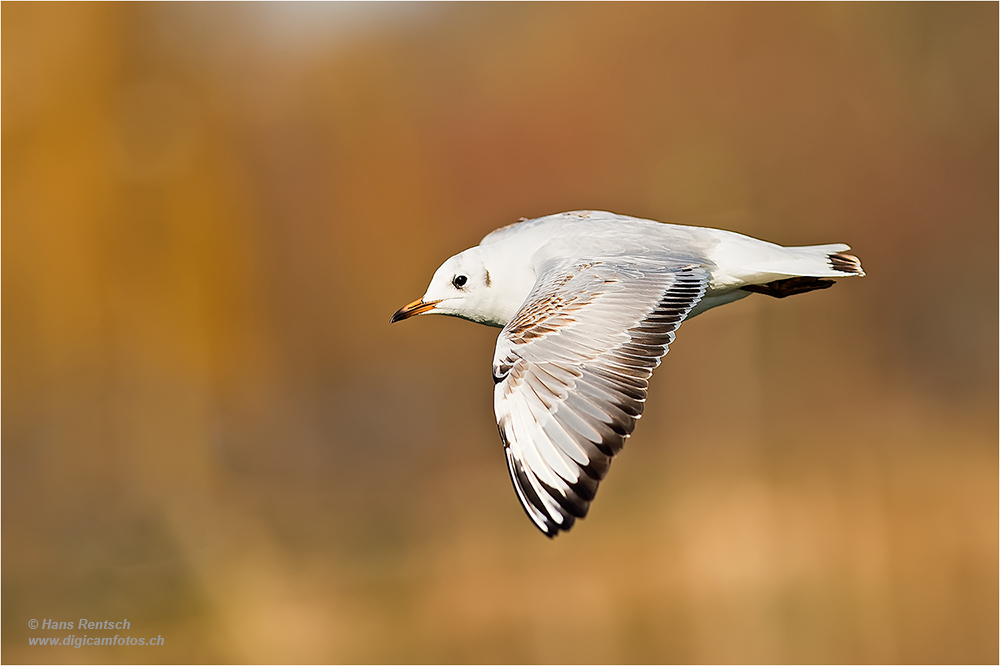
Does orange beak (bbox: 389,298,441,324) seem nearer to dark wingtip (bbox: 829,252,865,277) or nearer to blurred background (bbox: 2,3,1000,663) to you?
dark wingtip (bbox: 829,252,865,277)

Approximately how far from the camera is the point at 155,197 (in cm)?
903

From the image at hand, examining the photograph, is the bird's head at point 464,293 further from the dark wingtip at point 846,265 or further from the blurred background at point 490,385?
the blurred background at point 490,385

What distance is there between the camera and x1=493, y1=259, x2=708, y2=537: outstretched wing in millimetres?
1869

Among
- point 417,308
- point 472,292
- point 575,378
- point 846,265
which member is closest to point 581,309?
point 575,378

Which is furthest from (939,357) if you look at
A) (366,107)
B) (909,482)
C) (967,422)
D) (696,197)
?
(366,107)

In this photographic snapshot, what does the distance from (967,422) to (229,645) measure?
20.6ft

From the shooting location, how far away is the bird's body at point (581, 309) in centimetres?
189

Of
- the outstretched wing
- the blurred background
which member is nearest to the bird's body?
the outstretched wing

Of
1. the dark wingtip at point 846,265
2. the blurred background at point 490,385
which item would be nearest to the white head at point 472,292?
the dark wingtip at point 846,265

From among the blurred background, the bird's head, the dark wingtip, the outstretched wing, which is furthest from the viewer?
the blurred background

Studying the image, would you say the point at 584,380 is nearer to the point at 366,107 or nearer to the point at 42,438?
the point at 42,438

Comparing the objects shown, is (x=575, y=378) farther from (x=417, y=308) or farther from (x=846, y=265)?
(x=846, y=265)

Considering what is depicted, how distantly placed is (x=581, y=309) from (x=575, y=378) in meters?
0.20

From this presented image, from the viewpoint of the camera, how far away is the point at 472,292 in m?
2.68
